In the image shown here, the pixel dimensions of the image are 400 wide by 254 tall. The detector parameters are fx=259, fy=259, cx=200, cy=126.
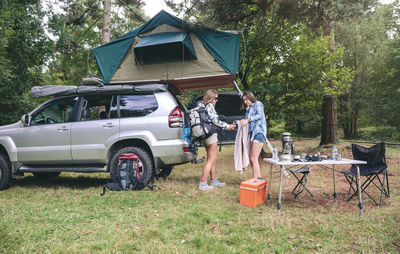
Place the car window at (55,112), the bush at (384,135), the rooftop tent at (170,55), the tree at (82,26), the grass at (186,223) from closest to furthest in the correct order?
the grass at (186,223) < the car window at (55,112) < the rooftop tent at (170,55) < the tree at (82,26) < the bush at (384,135)

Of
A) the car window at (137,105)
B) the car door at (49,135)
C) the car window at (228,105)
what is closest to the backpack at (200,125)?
the car window at (137,105)

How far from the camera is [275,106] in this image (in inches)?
322

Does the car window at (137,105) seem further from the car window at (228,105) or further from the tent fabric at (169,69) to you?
the car window at (228,105)

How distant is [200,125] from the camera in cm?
459

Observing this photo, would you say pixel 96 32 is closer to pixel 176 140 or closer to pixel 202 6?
pixel 202 6

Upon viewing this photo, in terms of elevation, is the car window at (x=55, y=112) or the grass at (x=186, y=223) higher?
the car window at (x=55, y=112)

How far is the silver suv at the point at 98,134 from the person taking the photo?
15.0 ft

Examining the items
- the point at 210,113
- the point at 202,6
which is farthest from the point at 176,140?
the point at 202,6

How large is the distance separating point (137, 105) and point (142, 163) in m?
1.07

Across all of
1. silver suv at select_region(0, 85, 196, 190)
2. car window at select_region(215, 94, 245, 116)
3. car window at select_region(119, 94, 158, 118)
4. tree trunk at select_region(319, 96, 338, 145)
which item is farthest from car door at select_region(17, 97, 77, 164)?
tree trunk at select_region(319, 96, 338, 145)

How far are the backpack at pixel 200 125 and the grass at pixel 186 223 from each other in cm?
102

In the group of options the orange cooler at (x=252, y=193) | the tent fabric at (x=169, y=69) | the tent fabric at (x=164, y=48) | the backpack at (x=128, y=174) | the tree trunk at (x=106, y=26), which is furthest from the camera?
the tree trunk at (x=106, y=26)

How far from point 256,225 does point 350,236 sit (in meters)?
0.98

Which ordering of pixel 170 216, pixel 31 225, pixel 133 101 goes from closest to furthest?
pixel 31 225 < pixel 170 216 < pixel 133 101
